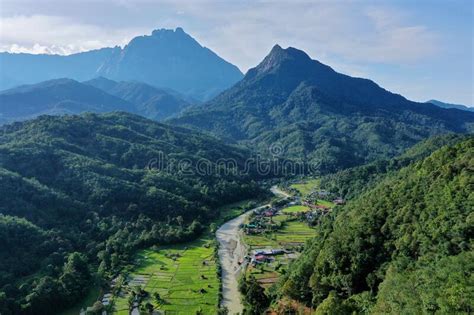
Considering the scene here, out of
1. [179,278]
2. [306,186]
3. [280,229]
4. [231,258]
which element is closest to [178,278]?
[179,278]

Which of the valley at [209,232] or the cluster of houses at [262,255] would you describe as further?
the cluster of houses at [262,255]

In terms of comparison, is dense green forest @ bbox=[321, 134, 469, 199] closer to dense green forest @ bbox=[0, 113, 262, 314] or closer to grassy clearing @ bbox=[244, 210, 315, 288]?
grassy clearing @ bbox=[244, 210, 315, 288]

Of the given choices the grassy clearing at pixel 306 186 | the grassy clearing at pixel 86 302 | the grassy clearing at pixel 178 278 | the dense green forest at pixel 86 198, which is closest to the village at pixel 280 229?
the grassy clearing at pixel 306 186

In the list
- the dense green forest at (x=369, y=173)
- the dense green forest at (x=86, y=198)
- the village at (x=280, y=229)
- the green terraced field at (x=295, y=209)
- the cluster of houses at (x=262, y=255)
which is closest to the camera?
the dense green forest at (x=86, y=198)

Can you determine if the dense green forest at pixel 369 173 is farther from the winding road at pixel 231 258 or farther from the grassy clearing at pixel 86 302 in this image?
the grassy clearing at pixel 86 302

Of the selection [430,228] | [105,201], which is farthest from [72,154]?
[430,228]
